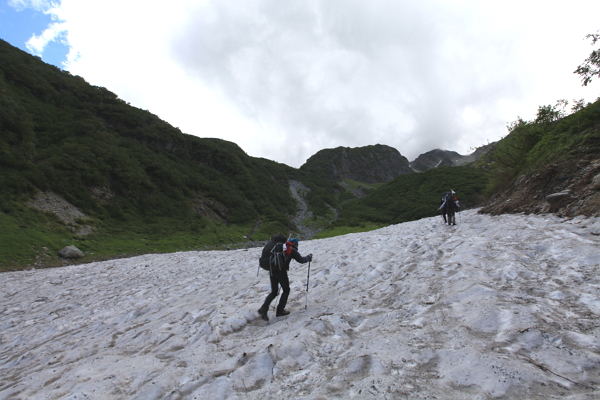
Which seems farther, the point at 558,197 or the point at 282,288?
the point at 558,197

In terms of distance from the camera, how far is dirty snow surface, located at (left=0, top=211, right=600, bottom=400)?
3.79m

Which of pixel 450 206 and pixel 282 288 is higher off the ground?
pixel 450 206

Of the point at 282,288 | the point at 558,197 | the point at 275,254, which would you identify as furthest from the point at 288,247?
the point at 558,197

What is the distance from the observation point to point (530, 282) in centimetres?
661

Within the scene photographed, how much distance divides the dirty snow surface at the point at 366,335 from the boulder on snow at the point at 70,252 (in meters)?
18.2

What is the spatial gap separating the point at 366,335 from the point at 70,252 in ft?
110

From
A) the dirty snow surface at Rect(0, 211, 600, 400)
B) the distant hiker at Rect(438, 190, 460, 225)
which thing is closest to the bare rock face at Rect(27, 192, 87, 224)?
the dirty snow surface at Rect(0, 211, 600, 400)

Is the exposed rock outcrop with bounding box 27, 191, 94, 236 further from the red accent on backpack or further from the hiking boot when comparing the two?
the red accent on backpack

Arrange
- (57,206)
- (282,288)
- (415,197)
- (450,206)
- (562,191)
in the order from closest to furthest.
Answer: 1. (282,288)
2. (562,191)
3. (450,206)
4. (57,206)
5. (415,197)

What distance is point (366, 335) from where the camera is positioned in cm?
567

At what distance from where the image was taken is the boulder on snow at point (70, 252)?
27394 mm

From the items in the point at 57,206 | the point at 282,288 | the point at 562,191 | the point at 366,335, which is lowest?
the point at 366,335

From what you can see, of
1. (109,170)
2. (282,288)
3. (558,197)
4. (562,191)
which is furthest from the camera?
(109,170)

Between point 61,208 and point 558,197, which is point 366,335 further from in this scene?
point 61,208
